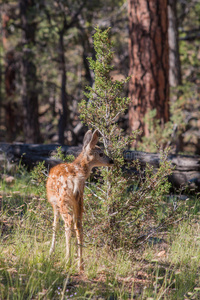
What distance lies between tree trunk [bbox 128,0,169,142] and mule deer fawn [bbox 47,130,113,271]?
5557mm

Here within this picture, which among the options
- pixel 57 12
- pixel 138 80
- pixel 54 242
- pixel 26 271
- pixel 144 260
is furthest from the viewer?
pixel 57 12

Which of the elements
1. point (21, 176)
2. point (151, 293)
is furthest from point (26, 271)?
point (21, 176)

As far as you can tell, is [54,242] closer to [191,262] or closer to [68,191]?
[68,191]

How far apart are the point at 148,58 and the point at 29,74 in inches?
283

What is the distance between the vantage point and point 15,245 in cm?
471

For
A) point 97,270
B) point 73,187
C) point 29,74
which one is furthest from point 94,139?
point 29,74

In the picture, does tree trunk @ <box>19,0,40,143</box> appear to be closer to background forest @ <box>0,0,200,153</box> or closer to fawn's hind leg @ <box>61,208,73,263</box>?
background forest @ <box>0,0,200,153</box>

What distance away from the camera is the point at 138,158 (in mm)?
7625

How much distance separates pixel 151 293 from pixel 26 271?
137cm

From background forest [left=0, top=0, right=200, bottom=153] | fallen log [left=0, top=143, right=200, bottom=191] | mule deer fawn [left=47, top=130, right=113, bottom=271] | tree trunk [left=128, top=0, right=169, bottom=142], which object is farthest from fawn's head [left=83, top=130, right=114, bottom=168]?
tree trunk [left=128, top=0, right=169, bottom=142]

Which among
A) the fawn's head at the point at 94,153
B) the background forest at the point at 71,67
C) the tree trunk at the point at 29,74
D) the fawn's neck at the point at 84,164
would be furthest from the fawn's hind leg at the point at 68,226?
the tree trunk at the point at 29,74

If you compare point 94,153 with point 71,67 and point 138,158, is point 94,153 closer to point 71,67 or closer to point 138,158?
point 138,158

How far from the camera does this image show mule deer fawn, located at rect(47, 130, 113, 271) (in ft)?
14.4

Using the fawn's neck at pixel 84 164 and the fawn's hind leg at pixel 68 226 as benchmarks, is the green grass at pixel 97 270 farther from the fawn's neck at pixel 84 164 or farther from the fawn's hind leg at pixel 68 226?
the fawn's neck at pixel 84 164
